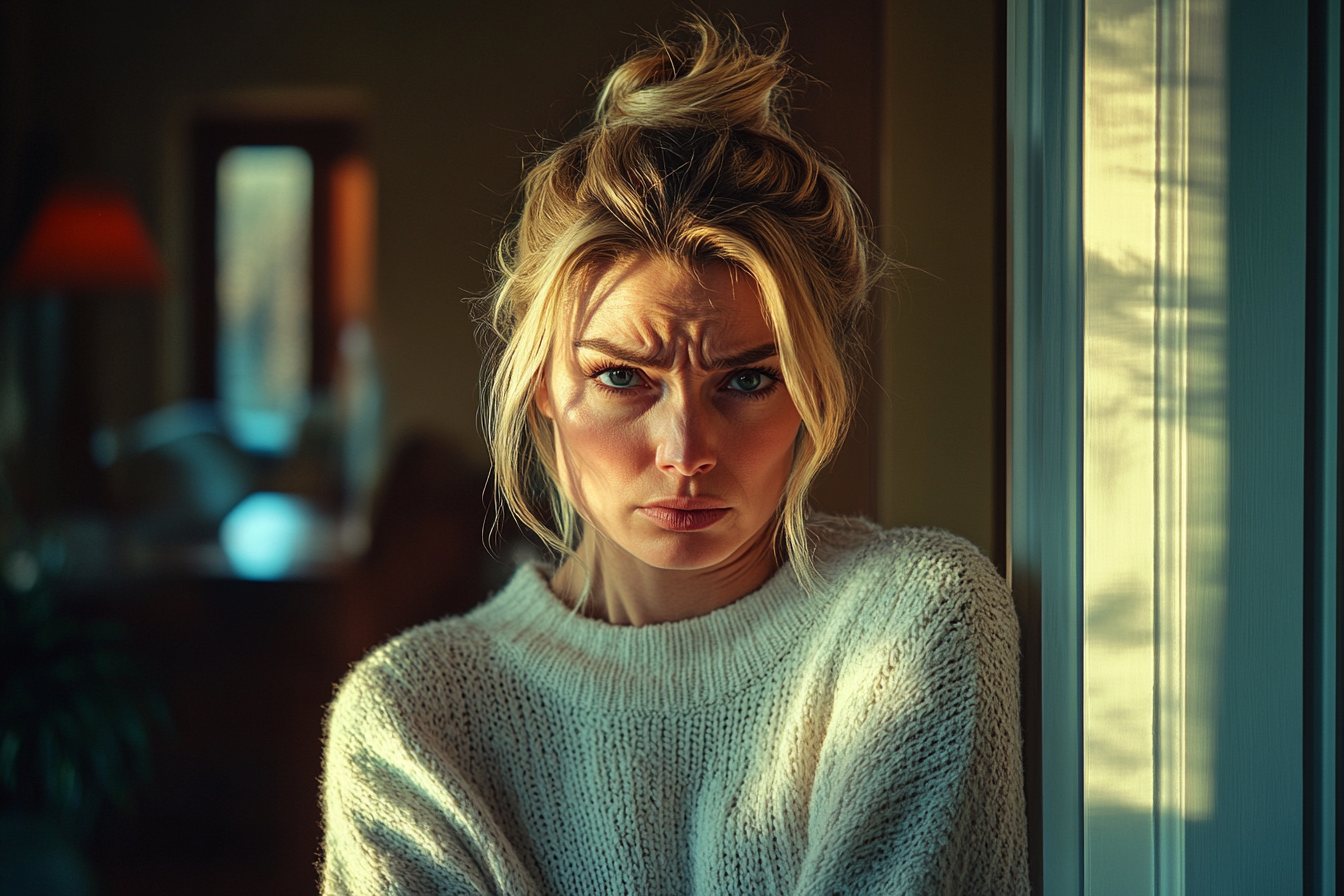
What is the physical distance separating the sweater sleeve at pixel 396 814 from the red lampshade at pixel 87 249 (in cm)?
149

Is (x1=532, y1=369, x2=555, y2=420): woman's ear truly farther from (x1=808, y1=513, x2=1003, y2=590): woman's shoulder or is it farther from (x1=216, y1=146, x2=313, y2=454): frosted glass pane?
(x1=216, y1=146, x2=313, y2=454): frosted glass pane

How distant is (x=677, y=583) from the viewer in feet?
2.81

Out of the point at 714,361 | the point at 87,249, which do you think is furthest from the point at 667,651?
the point at 87,249

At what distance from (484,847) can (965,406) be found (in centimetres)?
55

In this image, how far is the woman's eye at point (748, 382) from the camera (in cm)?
75

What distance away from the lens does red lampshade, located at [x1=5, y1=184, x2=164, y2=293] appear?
6.48 ft

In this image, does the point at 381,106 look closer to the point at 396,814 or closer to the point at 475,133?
the point at 475,133

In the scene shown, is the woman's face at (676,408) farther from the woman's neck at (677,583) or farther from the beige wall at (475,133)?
the beige wall at (475,133)

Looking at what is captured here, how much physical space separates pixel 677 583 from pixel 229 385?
4.66 ft

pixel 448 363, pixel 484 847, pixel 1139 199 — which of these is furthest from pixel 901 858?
pixel 448 363

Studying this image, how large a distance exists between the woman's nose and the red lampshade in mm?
1627

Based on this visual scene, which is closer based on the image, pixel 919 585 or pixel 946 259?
pixel 919 585

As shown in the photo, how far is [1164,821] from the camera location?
592 mm

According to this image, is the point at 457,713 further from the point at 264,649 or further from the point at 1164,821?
the point at 264,649
